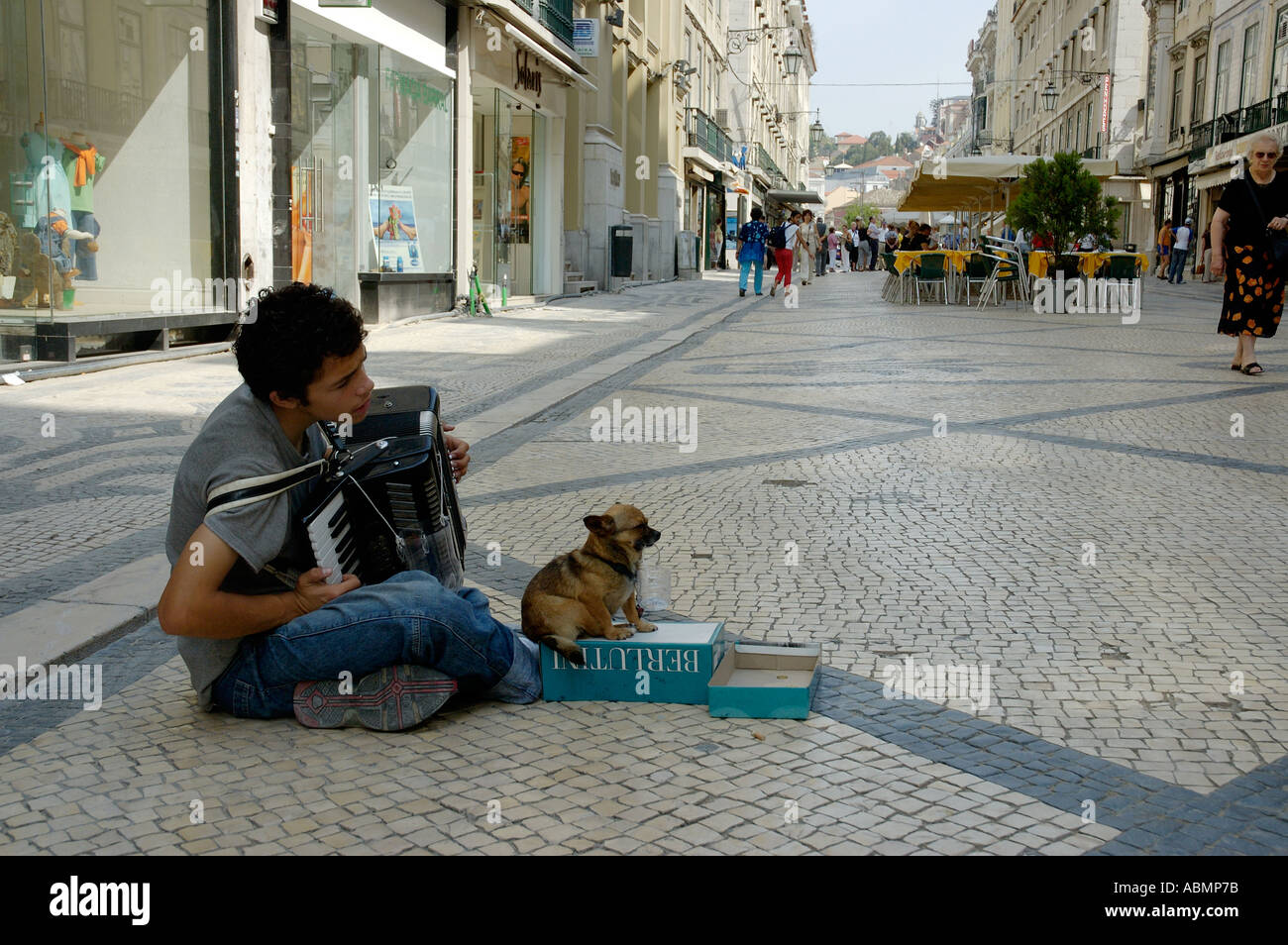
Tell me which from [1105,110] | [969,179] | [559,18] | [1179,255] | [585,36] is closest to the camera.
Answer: [559,18]

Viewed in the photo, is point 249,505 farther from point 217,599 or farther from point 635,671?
point 635,671

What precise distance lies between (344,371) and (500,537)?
2283 mm

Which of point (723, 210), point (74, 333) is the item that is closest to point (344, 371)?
point (74, 333)

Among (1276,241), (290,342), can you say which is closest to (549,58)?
(1276,241)

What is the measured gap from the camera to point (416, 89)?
16984mm

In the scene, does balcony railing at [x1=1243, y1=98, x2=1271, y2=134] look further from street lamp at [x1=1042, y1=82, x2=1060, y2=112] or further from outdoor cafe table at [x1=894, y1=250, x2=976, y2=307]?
street lamp at [x1=1042, y1=82, x2=1060, y2=112]

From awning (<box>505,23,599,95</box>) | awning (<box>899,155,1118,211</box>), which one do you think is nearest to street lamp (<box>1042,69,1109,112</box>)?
awning (<box>899,155,1118,211</box>)

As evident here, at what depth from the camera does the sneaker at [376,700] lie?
3270 millimetres

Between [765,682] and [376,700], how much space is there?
3.43ft

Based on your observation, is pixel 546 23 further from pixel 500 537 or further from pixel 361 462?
pixel 361 462

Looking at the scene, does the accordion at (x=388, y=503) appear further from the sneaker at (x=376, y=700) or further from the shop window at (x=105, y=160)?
the shop window at (x=105, y=160)

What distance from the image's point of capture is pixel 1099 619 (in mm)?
4188

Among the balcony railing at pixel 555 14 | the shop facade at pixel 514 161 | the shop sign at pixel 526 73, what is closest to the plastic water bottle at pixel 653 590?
the shop facade at pixel 514 161

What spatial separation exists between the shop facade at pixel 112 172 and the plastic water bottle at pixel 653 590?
25.8 feet
